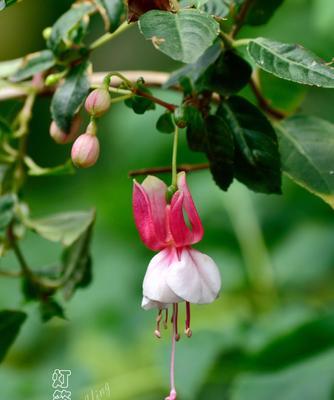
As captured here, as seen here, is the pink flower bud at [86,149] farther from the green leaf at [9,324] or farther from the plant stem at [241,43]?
the green leaf at [9,324]

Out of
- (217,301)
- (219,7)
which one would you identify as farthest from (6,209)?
(217,301)

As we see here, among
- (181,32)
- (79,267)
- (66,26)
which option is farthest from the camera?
(79,267)

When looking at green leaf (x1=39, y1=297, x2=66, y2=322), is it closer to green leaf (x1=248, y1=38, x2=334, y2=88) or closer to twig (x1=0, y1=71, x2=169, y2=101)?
twig (x1=0, y1=71, x2=169, y2=101)

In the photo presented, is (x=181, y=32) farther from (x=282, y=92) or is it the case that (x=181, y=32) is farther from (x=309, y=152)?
(x=282, y=92)

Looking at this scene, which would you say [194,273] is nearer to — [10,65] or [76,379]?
[10,65]

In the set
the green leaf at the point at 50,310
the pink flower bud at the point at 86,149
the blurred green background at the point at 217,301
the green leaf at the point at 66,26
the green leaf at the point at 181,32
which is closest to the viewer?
the green leaf at the point at 181,32

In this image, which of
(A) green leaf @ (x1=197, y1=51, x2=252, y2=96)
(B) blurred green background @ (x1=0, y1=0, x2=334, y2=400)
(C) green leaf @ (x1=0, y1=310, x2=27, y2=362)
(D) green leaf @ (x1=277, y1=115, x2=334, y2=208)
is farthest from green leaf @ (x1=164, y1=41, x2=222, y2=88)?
(B) blurred green background @ (x1=0, y1=0, x2=334, y2=400)

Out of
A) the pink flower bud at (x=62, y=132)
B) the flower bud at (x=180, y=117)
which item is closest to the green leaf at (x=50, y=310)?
the pink flower bud at (x=62, y=132)
